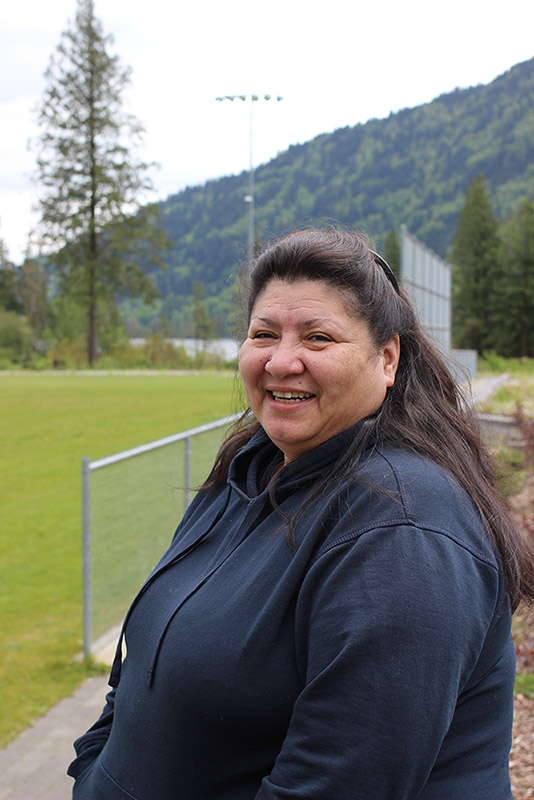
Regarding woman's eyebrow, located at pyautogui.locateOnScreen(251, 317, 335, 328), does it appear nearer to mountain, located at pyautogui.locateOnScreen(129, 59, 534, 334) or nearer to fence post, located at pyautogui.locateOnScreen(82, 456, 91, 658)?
fence post, located at pyautogui.locateOnScreen(82, 456, 91, 658)

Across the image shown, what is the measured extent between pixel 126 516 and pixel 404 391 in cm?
398

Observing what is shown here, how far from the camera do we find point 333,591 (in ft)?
3.69

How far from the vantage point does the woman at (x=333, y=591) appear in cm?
107

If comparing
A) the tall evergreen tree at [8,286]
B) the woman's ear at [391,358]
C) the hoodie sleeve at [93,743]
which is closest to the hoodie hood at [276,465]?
the woman's ear at [391,358]

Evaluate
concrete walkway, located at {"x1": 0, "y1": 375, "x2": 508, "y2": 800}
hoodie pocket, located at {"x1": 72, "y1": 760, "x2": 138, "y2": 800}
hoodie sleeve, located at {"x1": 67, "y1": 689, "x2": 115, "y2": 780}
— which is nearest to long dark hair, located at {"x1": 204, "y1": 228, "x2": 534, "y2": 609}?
hoodie pocket, located at {"x1": 72, "y1": 760, "x2": 138, "y2": 800}

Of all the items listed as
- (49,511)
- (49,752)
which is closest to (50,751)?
(49,752)

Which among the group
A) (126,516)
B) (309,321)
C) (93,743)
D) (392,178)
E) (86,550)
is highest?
(392,178)

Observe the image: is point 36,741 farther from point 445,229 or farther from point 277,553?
point 445,229

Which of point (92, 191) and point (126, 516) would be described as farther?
point (92, 191)

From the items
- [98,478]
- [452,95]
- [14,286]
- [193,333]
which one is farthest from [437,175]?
Answer: [98,478]

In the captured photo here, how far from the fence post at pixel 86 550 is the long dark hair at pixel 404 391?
3.20 m

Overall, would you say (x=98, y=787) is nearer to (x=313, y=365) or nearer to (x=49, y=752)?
(x=313, y=365)

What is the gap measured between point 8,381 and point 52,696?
2105 cm

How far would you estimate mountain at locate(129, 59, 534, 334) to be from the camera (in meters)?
92.7
